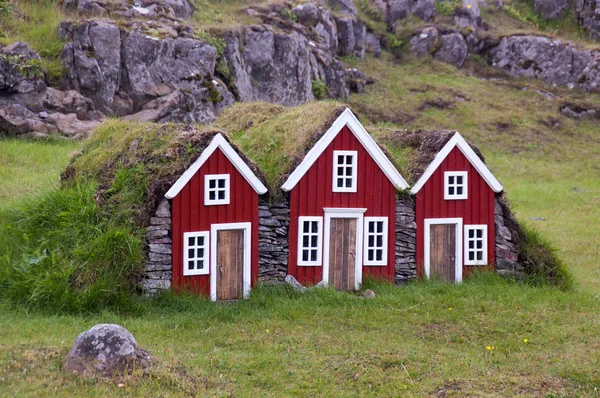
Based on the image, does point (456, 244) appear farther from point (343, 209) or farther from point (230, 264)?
point (230, 264)

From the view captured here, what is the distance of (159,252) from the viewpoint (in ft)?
52.7

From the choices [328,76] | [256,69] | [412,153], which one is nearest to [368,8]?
[328,76]

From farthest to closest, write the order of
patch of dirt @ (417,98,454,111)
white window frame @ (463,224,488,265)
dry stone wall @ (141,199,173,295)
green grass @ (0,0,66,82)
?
patch of dirt @ (417,98,454,111) < green grass @ (0,0,66,82) < white window frame @ (463,224,488,265) < dry stone wall @ (141,199,173,295)

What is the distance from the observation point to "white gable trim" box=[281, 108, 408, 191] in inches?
688

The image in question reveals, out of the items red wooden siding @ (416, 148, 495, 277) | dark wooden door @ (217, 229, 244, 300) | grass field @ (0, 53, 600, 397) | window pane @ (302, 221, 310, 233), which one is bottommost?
grass field @ (0, 53, 600, 397)

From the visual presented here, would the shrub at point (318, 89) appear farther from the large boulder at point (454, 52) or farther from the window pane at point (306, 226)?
the window pane at point (306, 226)

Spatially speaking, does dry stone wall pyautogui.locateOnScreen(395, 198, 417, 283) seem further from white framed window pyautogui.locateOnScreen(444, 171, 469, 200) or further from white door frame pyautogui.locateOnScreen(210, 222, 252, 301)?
white door frame pyautogui.locateOnScreen(210, 222, 252, 301)

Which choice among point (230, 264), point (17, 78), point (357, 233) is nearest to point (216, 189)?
point (230, 264)

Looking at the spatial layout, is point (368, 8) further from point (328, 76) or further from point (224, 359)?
point (224, 359)

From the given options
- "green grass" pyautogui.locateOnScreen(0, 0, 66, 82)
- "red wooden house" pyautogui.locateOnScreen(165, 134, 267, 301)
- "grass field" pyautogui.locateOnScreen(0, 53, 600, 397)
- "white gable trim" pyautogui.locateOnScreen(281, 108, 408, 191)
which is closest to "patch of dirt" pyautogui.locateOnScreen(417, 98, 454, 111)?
"grass field" pyautogui.locateOnScreen(0, 53, 600, 397)

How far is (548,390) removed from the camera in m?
12.5

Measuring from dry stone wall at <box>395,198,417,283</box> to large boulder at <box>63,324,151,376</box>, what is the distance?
8694 millimetres

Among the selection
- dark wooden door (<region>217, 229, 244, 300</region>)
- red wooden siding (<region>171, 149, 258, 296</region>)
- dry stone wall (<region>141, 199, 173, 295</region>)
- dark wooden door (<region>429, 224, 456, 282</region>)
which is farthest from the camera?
dark wooden door (<region>429, 224, 456, 282</region>)

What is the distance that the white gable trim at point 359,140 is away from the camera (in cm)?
1747
